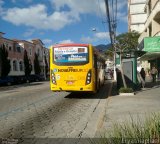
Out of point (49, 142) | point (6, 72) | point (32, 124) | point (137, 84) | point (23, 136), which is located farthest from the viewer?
point (6, 72)

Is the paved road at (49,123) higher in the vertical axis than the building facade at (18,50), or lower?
lower

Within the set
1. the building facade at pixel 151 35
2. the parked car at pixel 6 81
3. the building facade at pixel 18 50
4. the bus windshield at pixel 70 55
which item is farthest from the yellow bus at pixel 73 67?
the building facade at pixel 18 50

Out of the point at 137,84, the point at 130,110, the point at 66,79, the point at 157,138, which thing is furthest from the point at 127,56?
the point at 157,138

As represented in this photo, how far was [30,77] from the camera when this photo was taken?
65.4 m

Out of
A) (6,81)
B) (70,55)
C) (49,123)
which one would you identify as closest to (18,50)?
(6,81)

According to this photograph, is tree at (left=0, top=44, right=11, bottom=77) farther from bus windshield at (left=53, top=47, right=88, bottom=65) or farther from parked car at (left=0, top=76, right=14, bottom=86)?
bus windshield at (left=53, top=47, right=88, bottom=65)

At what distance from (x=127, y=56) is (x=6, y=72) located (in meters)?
38.4

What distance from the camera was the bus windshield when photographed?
19.4 m

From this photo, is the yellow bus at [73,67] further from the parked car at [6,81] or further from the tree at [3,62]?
the tree at [3,62]

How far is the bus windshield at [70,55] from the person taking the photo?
63.6 ft

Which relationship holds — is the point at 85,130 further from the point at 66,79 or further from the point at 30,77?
the point at 30,77

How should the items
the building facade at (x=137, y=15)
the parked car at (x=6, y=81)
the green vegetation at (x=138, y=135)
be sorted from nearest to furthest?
the green vegetation at (x=138, y=135) < the parked car at (x=6, y=81) < the building facade at (x=137, y=15)

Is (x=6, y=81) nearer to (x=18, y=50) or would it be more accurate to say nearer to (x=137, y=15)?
(x=18, y=50)

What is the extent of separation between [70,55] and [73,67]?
776mm
